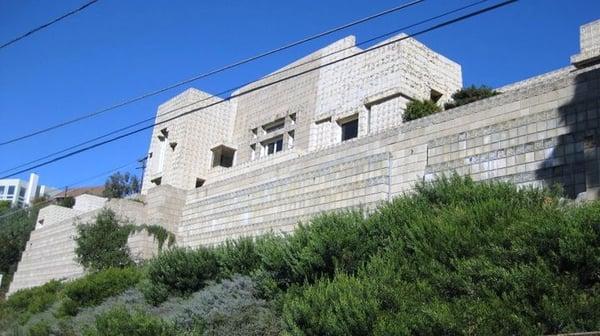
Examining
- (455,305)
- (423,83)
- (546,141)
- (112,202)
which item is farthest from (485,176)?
(112,202)

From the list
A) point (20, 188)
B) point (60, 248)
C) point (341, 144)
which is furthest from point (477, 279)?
point (20, 188)

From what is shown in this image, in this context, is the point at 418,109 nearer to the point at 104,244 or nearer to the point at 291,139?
the point at 291,139

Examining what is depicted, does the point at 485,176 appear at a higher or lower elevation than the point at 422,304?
higher

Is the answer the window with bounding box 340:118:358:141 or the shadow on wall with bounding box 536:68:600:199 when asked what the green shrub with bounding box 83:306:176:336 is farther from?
the window with bounding box 340:118:358:141

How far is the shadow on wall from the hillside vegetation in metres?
1.60

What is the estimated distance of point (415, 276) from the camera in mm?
8742

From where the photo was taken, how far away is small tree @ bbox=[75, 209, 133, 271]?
2397cm

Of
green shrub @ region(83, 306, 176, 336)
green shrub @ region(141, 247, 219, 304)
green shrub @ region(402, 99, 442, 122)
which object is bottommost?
green shrub @ region(83, 306, 176, 336)

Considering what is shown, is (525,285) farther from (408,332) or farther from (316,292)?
(316,292)

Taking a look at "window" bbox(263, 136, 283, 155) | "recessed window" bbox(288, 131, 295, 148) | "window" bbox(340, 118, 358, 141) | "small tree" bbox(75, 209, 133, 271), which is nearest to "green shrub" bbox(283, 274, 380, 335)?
"window" bbox(340, 118, 358, 141)

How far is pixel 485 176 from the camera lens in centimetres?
1341

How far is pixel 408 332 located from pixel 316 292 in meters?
1.85

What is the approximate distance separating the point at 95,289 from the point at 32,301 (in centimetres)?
587

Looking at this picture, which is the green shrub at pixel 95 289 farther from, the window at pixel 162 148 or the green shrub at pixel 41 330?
the window at pixel 162 148
